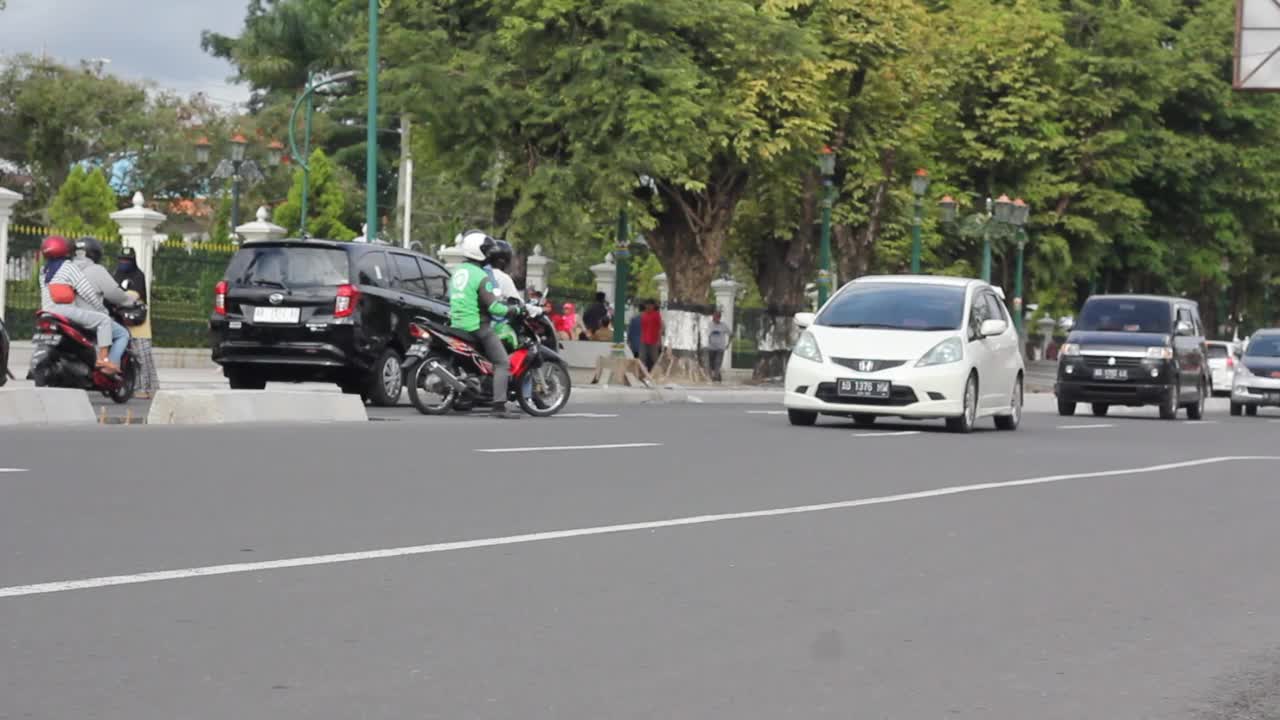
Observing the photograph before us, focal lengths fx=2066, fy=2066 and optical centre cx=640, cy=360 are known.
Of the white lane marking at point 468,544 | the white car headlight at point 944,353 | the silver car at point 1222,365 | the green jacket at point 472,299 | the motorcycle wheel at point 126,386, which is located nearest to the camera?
the white lane marking at point 468,544

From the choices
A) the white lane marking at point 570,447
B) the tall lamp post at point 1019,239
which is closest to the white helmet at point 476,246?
the white lane marking at point 570,447

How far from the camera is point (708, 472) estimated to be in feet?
46.3

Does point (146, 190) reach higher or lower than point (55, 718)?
higher

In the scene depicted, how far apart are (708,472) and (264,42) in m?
76.8

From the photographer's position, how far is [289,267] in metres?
22.7

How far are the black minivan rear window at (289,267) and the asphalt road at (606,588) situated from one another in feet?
25.0

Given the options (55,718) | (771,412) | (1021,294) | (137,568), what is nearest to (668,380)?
(771,412)

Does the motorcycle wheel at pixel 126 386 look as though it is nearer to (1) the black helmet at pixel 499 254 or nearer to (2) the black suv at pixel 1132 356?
(1) the black helmet at pixel 499 254

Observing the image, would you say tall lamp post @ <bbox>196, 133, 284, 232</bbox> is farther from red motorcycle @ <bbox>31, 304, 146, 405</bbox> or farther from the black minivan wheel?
red motorcycle @ <bbox>31, 304, 146, 405</bbox>

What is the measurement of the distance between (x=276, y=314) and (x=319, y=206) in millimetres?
49846

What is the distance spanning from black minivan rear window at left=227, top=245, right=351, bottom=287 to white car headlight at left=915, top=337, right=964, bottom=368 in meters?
6.32

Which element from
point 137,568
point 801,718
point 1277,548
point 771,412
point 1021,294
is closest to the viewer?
point 801,718

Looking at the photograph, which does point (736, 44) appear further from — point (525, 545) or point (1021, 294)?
point (525, 545)

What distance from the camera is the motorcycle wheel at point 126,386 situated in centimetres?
2150
